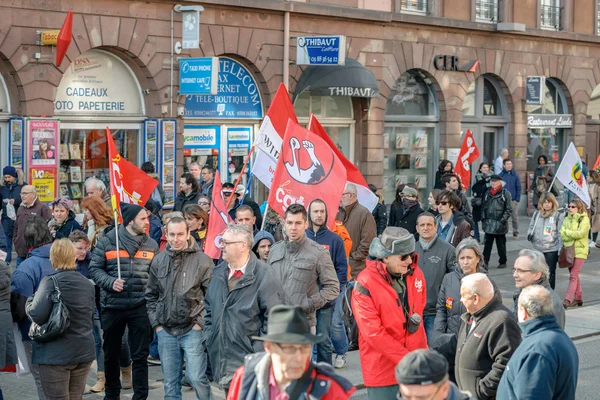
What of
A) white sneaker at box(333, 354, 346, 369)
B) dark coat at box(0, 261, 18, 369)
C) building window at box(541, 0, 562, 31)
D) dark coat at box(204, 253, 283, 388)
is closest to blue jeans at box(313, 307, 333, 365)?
white sneaker at box(333, 354, 346, 369)

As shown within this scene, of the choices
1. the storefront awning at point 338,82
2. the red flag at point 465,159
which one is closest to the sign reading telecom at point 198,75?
the storefront awning at point 338,82

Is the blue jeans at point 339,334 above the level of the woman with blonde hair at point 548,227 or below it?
below

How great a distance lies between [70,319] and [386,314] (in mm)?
2483

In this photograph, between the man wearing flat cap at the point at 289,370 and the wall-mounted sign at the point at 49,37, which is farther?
the wall-mounted sign at the point at 49,37

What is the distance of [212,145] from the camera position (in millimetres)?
21375

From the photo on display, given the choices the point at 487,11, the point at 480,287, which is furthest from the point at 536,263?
the point at 487,11

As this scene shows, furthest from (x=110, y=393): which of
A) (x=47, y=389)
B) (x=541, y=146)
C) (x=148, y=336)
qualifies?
(x=541, y=146)

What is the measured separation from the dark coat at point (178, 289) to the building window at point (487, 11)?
67.2 feet

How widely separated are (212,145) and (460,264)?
13.3 m

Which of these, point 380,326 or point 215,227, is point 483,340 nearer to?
point 380,326

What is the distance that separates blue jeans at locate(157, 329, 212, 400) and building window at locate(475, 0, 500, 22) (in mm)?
20704

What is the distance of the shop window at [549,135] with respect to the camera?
1191 inches

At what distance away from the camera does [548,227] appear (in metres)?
14.9

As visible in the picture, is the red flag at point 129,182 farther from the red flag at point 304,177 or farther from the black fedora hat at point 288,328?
the black fedora hat at point 288,328
